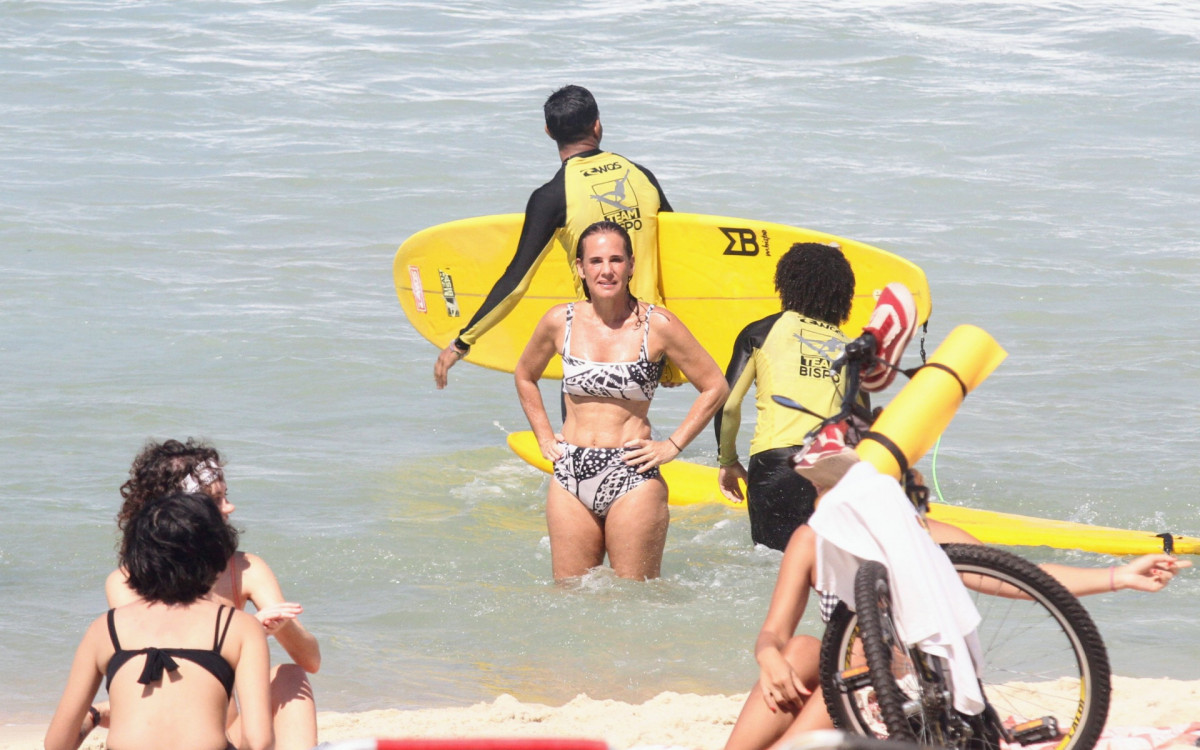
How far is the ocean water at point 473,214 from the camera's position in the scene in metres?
5.80

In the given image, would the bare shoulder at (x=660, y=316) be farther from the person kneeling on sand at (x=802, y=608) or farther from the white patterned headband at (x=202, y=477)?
the white patterned headband at (x=202, y=477)

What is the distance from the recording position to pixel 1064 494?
724 cm

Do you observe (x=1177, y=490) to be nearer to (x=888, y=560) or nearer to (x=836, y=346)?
(x=836, y=346)

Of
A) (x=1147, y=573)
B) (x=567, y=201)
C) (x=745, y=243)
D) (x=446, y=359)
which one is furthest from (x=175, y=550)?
(x=745, y=243)

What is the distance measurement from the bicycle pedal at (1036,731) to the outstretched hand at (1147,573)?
0.34m

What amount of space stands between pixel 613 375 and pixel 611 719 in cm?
119

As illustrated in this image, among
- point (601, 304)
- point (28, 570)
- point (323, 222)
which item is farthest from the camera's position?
point (323, 222)

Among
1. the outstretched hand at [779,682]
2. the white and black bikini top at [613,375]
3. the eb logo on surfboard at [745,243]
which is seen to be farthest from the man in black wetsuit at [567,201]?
the outstretched hand at [779,682]

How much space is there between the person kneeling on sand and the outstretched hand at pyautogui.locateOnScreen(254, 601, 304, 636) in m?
1.09

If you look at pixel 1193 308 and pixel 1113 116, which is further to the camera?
pixel 1113 116

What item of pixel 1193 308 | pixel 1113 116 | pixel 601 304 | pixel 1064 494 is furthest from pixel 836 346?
pixel 1113 116

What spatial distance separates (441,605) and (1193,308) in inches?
279

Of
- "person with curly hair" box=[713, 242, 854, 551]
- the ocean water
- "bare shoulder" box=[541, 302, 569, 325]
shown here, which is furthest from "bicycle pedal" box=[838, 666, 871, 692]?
"bare shoulder" box=[541, 302, 569, 325]

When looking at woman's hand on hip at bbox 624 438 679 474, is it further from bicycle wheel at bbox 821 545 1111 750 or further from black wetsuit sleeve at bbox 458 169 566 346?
bicycle wheel at bbox 821 545 1111 750
